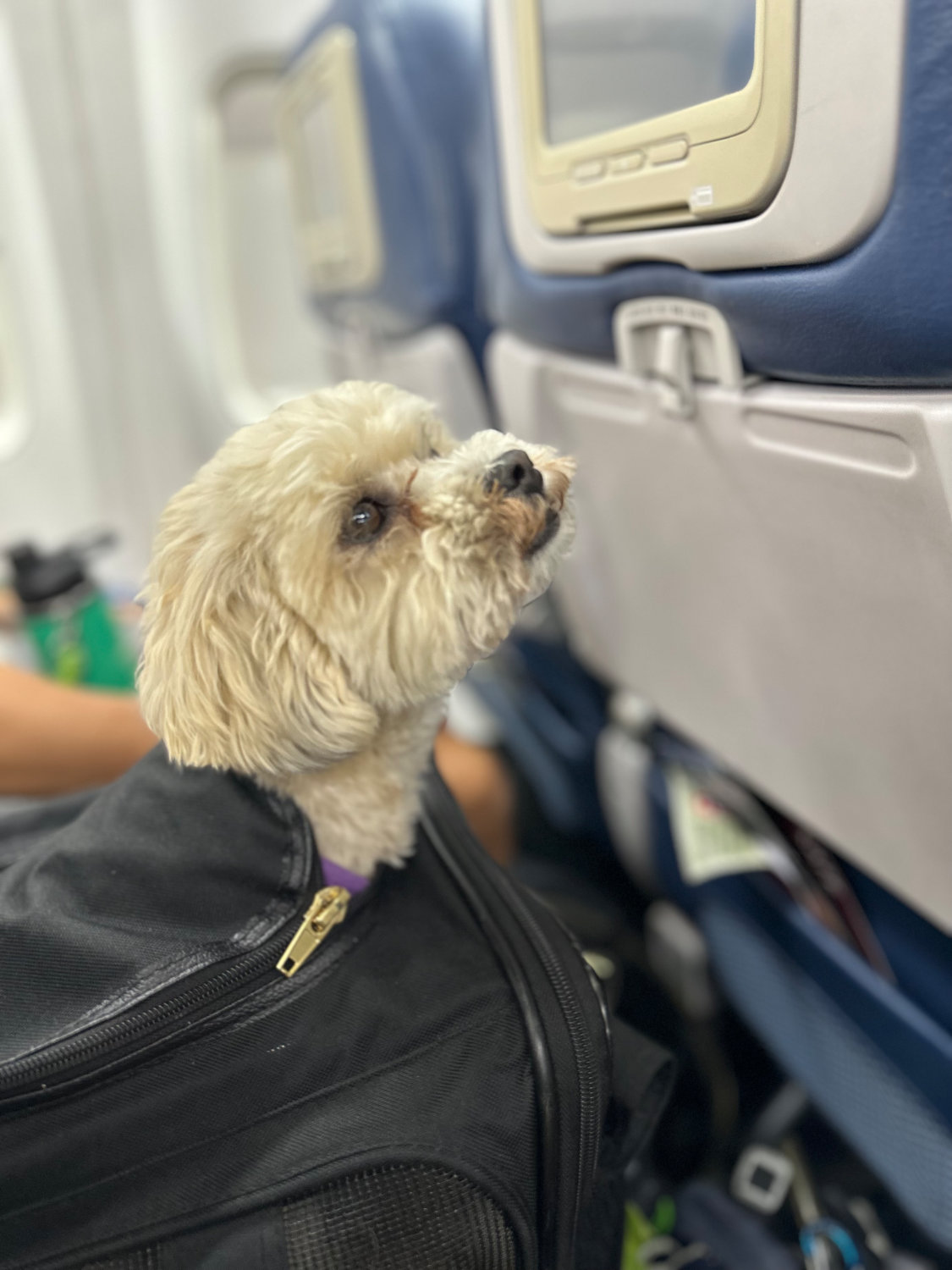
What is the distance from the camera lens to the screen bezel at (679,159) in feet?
1.58

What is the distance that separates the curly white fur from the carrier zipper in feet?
0.30

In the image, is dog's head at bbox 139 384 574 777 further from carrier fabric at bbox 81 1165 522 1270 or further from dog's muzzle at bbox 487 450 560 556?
A: carrier fabric at bbox 81 1165 522 1270

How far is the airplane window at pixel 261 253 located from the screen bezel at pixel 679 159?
1.06 m

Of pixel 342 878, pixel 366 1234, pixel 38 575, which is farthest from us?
pixel 38 575

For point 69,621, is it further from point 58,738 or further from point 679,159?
point 679,159

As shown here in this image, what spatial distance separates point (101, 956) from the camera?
1.66ft

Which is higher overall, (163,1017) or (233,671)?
(233,671)

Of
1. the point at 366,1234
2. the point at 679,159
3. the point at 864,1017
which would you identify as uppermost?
the point at 679,159

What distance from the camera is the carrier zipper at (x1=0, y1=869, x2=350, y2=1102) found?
475mm

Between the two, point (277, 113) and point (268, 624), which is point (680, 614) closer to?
point (268, 624)

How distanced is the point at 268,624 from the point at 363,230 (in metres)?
0.76

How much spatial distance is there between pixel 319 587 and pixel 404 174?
659mm

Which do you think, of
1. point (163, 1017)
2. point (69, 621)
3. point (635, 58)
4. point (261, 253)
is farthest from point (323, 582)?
point (261, 253)

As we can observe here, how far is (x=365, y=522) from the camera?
57 centimetres
